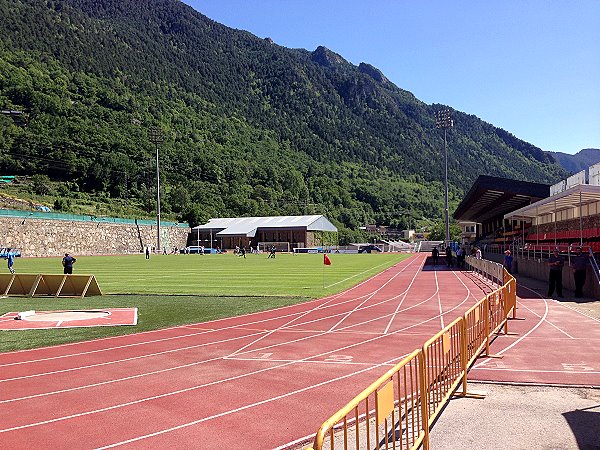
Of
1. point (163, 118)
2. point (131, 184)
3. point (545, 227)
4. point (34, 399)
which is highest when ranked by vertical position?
point (163, 118)

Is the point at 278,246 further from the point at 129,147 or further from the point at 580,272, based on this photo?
the point at 580,272

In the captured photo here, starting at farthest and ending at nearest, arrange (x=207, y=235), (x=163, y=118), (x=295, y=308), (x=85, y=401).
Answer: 1. (x=163, y=118)
2. (x=207, y=235)
3. (x=295, y=308)
4. (x=85, y=401)

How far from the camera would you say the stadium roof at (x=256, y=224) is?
107581mm

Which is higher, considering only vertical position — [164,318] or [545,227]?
[545,227]

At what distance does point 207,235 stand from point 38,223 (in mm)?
42922

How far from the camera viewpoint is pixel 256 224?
112 metres

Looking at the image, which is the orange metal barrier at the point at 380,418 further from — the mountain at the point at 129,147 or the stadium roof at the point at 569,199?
the mountain at the point at 129,147

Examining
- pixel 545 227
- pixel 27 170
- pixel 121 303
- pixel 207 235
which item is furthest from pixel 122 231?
pixel 121 303

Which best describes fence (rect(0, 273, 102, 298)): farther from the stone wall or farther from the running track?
the stone wall

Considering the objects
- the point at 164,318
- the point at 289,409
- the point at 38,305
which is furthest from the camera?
the point at 38,305

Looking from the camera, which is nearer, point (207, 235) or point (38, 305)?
point (38, 305)

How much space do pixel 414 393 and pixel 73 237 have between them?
257ft

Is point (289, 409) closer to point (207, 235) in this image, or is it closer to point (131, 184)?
point (207, 235)

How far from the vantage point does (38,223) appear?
7194 centimetres
